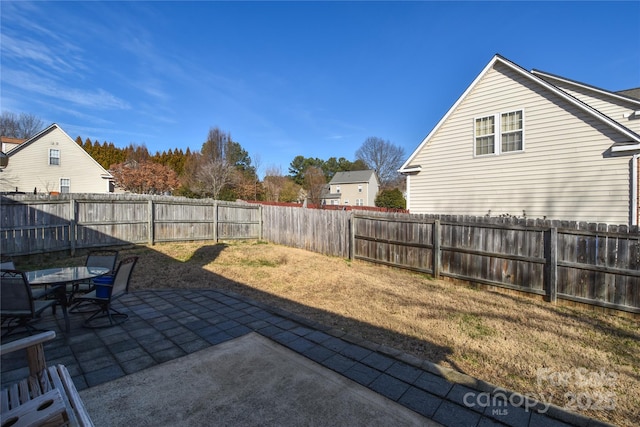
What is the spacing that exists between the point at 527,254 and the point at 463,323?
270cm

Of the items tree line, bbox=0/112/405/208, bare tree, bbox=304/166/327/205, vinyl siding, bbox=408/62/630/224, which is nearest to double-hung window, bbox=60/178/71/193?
tree line, bbox=0/112/405/208

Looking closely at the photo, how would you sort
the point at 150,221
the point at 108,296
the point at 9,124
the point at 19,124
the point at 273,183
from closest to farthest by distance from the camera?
the point at 108,296
the point at 150,221
the point at 9,124
the point at 19,124
the point at 273,183

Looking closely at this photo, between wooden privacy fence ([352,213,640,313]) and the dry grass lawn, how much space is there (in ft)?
1.13

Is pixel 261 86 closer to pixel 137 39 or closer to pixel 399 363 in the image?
pixel 137 39

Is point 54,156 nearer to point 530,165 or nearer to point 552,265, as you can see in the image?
point 530,165

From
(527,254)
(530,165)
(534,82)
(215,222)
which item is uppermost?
(534,82)

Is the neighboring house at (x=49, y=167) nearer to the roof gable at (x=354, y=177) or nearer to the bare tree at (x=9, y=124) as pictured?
the bare tree at (x=9, y=124)

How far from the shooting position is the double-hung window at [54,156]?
23.4m

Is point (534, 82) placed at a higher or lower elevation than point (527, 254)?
higher

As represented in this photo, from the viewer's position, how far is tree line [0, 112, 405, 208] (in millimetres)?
32750

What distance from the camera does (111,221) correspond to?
10445 mm

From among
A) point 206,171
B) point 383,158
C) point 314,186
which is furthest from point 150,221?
point 383,158

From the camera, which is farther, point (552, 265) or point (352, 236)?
point (352, 236)

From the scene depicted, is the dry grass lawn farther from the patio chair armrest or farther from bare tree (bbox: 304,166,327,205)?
bare tree (bbox: 304,166,327,205)
